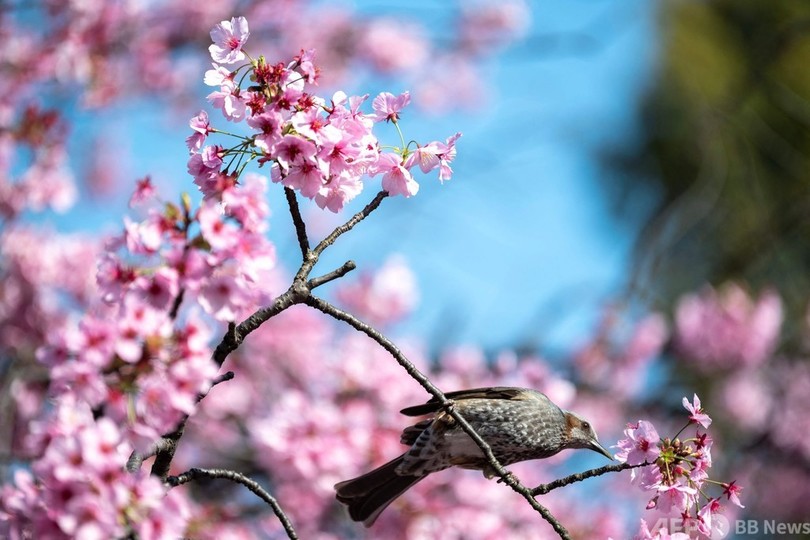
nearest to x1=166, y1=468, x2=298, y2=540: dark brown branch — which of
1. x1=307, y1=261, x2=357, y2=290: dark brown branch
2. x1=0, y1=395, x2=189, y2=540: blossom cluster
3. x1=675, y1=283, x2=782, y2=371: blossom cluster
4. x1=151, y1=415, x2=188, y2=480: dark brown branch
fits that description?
x1=151, y1=415, x2=188, y2=480: dark brown branch

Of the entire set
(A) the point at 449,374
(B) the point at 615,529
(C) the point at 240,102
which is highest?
(A) the point at 449,374

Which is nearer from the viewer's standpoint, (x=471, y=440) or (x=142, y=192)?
(x=142, y=192)

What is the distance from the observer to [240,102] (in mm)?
1697

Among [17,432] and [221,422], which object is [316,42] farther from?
[17,432]

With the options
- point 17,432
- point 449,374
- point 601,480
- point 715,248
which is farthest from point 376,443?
point 715,248

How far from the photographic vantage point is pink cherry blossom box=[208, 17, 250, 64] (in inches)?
68.7

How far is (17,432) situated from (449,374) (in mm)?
2314

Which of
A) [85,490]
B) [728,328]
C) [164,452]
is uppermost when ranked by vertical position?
[728,328]

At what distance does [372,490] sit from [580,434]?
1.99ft

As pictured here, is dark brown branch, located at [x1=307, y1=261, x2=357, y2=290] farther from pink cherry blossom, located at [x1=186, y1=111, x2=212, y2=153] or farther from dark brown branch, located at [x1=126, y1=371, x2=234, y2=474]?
pink cherry blossom, located at [x1=186, y1=111, x2=212, y2=153]

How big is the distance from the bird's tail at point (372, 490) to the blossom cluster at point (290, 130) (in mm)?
1047

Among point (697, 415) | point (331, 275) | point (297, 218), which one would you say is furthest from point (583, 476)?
point (297, 218)

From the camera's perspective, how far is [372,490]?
2.57m

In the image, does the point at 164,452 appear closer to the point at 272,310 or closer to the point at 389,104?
the point at 272,310
